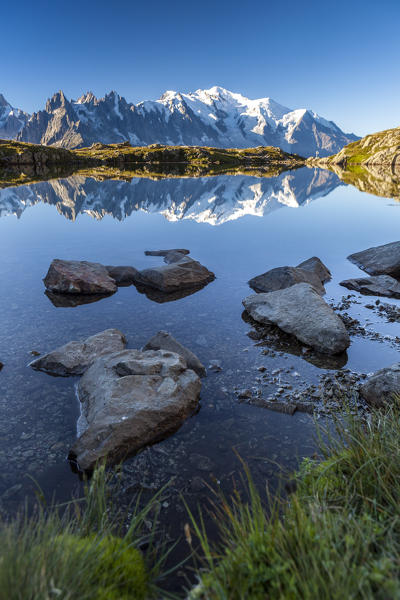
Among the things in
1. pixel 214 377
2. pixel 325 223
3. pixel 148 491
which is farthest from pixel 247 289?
pixel 325 223

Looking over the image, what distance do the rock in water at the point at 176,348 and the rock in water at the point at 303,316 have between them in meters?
4.10

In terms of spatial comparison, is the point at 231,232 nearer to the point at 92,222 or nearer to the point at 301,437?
the point at 92,222

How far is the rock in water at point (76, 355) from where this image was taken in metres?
10.8

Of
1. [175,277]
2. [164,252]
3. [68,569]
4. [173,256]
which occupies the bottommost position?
[68,569]

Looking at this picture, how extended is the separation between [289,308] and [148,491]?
9.09 meters

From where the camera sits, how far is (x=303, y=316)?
13281mm

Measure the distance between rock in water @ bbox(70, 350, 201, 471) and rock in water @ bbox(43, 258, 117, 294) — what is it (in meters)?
8.33

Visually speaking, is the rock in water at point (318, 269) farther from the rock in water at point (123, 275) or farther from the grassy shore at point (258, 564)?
the grassy shore at point (258, 564)

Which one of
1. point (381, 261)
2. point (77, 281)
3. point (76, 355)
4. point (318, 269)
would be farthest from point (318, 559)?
point (381, 261)

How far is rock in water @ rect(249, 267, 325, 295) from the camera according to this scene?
59.2 feet

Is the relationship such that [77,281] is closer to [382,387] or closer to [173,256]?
[173,256]

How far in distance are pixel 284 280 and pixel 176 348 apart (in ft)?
28.9

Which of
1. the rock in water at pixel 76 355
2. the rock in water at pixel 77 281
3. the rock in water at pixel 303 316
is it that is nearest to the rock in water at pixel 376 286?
the rock in water at pixel 303 316

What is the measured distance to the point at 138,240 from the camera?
101ft
